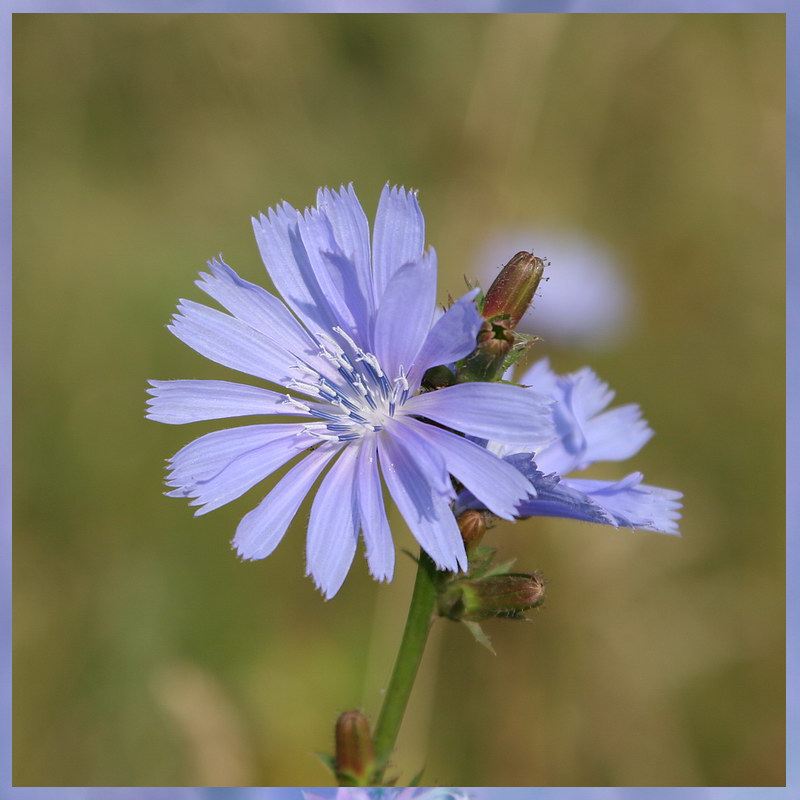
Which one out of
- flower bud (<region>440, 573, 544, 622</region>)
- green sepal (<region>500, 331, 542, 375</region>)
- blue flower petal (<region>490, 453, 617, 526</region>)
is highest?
green sepal (<region>500, 331, 542, 375</region>)

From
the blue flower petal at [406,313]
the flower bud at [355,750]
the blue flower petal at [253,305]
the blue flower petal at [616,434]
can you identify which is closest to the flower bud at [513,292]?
the blue flower petal at [406,313]

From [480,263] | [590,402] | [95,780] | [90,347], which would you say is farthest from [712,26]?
[95,780]

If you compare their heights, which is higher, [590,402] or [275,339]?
[275,339]

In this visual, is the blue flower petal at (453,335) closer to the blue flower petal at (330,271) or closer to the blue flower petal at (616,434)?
the blue flower petal at (330,271)

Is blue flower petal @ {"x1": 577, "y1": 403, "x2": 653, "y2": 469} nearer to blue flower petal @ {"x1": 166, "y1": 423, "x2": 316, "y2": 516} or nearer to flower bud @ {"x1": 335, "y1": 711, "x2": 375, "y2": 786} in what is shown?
blue flower petal @ {"x1": 166, "y1": 423, "x2": 316, "y2": 516}

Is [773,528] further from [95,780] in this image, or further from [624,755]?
[95,780]

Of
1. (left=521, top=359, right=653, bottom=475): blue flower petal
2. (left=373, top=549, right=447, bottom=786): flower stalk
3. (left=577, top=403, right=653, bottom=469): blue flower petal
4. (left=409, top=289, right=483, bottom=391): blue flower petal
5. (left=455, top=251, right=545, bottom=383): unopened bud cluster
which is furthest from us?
(left=577, top=403, right=653, bottom=469): blue flower petal

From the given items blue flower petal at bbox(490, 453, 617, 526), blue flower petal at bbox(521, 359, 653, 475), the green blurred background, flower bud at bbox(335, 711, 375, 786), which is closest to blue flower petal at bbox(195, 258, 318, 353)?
blue flower petal at bbox(490, 453, 617, 526)
